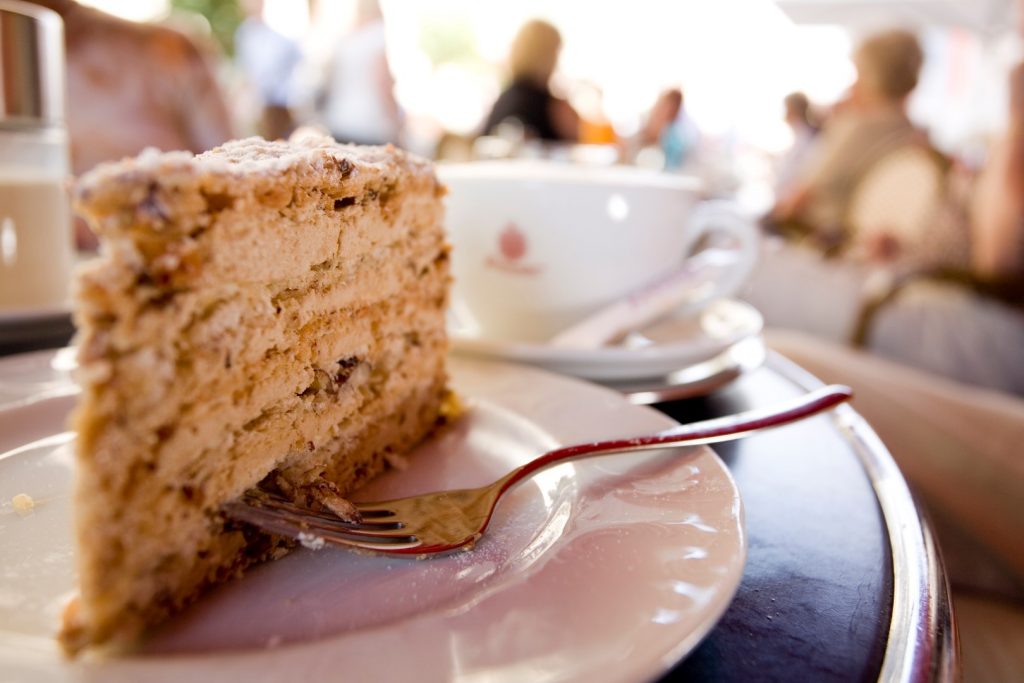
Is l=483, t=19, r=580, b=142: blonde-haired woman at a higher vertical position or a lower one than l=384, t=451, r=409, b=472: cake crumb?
higher

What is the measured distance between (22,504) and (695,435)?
24.0 inches

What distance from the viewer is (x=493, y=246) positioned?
116 centimetres

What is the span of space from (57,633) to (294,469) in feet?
0.80

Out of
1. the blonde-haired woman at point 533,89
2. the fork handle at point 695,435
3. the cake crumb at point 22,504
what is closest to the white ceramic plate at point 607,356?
the fork handle at point 695,435

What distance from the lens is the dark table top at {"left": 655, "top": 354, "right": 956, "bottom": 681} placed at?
0.46 meters

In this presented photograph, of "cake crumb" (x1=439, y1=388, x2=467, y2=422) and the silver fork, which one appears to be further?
"cake crumb" (x1=439, y1=388, x2=467, y2=422)

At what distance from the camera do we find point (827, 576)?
0.57 m

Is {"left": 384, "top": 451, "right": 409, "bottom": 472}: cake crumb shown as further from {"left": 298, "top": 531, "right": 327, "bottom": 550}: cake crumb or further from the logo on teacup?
the logo on teacup

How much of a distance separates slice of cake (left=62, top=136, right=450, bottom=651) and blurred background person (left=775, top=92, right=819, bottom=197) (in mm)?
4109

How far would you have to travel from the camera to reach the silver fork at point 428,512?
56 cm

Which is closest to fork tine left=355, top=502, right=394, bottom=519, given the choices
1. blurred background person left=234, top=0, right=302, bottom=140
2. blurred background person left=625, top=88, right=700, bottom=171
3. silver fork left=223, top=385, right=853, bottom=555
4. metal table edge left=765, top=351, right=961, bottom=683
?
silver fork left=223, top=385, right=853, bottom=555

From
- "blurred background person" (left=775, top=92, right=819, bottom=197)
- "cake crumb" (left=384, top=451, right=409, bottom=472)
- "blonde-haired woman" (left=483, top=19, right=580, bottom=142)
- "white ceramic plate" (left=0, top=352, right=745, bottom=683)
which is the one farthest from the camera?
"blurred background person" (left=775, top=92, right=819, bottom=197)

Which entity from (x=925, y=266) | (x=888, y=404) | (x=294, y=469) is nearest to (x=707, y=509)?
(x=294, y=469)

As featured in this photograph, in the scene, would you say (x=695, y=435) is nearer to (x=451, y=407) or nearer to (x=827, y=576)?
(x=827, y=576)
